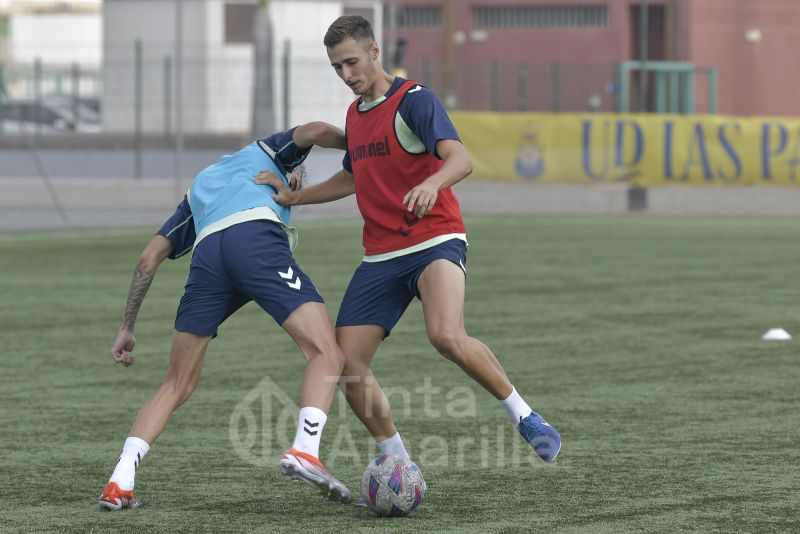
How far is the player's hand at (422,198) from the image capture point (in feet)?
21.1

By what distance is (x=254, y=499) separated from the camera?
6961 millimetres

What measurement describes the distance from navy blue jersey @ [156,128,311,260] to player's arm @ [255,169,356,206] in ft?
0.42

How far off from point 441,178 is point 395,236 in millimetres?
528

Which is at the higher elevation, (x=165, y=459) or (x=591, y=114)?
(x=591, y=114)

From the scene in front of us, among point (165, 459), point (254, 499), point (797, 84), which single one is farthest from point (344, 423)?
point (797, 84)

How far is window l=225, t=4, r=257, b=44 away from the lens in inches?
1869

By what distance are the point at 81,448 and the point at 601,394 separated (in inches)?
125

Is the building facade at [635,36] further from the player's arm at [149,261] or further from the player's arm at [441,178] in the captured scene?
the player's arm at [441,178]

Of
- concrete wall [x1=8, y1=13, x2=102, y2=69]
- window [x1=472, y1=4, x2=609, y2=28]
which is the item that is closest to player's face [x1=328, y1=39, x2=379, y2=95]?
window [x1=472, y1=4, x2=609, y2=28]

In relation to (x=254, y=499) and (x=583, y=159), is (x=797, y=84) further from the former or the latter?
(x=254, y=499)

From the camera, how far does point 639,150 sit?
96.3 ft

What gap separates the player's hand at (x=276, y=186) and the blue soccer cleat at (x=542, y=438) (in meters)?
1.32

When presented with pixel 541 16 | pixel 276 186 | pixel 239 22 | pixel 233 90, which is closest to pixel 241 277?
pixel 276 186

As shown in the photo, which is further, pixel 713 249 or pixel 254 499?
pixel 713 249
